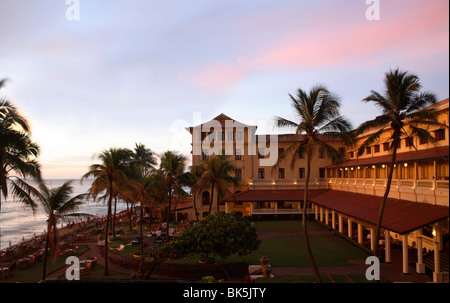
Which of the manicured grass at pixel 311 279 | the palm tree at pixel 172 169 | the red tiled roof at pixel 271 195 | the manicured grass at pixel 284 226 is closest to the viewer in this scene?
the manicured grass at pixel 311 279

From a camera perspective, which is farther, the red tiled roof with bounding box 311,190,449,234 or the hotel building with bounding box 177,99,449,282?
the hotel building with bounding box 177,99,449,282

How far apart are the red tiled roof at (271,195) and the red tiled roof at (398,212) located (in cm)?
1156

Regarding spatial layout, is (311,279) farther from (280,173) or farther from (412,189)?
(280,173)

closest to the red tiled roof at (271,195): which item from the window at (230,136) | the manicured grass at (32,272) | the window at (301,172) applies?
the window at (301,172)

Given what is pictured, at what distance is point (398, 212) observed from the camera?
17531mm

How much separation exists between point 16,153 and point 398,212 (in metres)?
19.5

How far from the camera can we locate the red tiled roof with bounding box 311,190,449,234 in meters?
14.5

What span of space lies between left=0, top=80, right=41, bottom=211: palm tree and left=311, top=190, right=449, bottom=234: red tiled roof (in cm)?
1684

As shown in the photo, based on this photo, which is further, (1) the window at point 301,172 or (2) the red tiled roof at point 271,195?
(1) the window at point 301,172

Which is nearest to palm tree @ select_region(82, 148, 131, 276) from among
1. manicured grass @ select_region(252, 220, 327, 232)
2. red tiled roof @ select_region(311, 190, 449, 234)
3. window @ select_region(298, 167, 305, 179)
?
red tiled roof @ select_region(311, 190, 449, 234)

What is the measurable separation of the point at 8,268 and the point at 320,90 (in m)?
23.0

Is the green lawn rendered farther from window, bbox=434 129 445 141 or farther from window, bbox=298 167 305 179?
window, bbox=298 167 305 179

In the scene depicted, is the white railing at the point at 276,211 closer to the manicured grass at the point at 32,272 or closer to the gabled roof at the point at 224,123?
the gabled roof at the point at 224,123

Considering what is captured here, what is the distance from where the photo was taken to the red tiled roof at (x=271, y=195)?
3625cm
